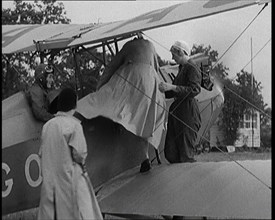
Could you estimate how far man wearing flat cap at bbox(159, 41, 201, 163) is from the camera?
20.5 feet

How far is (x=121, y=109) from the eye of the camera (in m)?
5.90

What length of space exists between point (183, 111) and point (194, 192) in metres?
1.19

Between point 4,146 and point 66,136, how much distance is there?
953 mm

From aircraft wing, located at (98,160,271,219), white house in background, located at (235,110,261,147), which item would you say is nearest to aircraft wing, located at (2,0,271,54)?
aircraft wing, located at (98,160,271,219)

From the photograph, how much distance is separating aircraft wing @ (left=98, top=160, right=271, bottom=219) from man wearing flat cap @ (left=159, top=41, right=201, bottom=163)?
11.5 inches

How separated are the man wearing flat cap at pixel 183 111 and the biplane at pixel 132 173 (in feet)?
0.92

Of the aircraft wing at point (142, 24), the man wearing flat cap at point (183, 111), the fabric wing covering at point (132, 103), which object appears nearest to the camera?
the aircraft wing at point (142, 24)

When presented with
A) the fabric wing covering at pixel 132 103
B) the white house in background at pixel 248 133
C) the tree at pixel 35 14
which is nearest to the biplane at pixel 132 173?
the fabric wing covering at pixel 132 103

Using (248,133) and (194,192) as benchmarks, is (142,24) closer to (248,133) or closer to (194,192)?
(194,192)

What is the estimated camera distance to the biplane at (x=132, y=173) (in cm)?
515

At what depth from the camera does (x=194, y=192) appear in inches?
215

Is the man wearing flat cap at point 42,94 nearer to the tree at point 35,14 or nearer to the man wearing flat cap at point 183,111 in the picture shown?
the man wearing flat cap at point 183,111

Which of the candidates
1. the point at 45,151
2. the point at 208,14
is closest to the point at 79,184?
the point at 45,151

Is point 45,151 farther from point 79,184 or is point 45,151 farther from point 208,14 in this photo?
point 208,14
